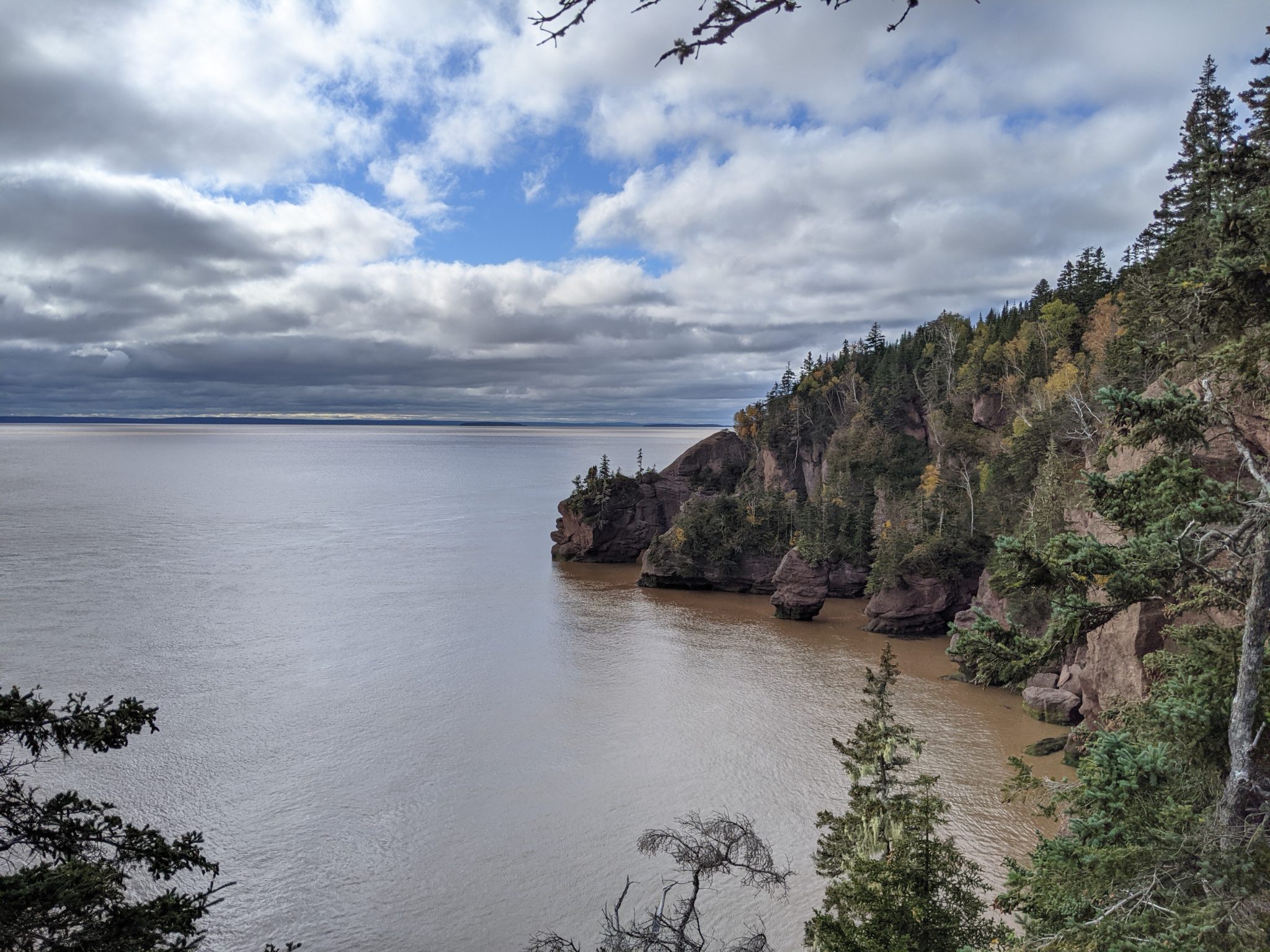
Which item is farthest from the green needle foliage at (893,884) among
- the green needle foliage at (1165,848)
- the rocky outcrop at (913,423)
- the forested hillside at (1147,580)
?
the rocky outcrop at (913,423)

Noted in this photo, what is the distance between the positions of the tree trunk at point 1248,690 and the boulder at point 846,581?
5545cm

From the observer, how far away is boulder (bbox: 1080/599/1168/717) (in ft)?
53.8

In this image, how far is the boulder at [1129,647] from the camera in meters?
16.4

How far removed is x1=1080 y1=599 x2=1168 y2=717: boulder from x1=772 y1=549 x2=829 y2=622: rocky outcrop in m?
35.2

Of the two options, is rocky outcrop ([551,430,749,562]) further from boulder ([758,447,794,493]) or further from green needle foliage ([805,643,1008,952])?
green needle foliage ([805,643,1008,952])

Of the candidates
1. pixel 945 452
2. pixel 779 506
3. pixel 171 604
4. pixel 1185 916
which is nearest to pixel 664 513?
pixel 779 506

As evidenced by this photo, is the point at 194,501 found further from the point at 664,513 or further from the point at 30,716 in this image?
the point at 30,716

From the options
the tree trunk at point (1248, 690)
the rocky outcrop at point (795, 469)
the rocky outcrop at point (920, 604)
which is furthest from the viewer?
the rocky outcrop at point (795, 469)

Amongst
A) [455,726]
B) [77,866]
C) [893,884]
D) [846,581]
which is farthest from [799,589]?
[77,866]

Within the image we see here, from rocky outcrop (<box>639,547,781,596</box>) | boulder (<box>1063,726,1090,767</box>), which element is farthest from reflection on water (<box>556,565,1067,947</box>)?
rocky outcrop (<box>639,547,781,596</box>)

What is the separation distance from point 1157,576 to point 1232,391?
9.51 feet

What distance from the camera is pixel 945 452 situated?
220 ft

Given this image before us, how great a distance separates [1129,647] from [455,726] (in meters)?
28.7

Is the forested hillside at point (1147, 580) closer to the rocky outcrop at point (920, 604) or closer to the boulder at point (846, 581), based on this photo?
the rocky outcrop at point (920, 604)
